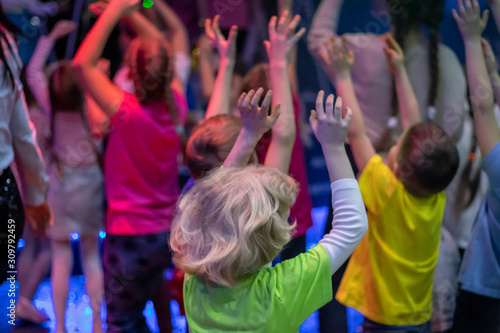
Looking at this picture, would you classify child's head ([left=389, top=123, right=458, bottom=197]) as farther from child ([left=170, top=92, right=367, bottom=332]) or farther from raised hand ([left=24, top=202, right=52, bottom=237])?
raised hand ([left=24, top=202, right=52, bottom=237])

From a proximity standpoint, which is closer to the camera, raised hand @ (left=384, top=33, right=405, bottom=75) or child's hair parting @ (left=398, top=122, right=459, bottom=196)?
child's hair parting @ (left=398, top=122, right=459, bottom=196)

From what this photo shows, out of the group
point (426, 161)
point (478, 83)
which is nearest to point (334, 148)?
point (426, 161)

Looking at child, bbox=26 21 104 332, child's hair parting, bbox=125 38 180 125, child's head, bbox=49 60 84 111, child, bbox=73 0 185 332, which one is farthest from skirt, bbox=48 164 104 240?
child's hair parting, bbox=125 38 180 125

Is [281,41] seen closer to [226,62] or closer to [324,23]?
[226,62]

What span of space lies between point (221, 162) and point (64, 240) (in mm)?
706

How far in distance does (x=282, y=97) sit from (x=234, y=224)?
1.67 feet

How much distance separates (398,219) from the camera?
140cm

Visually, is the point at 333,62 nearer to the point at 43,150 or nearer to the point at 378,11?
the point at 378,11

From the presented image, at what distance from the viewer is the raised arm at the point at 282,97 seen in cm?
134

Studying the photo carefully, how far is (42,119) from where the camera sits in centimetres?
165

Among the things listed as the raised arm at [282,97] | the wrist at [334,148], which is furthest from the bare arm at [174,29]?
the wrist at [334,148]

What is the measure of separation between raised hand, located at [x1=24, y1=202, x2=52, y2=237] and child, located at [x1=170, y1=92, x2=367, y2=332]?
607 millimetres

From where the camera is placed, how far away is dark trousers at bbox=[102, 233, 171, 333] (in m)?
1.55

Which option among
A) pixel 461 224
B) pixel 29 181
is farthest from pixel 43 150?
pixel 461 224
